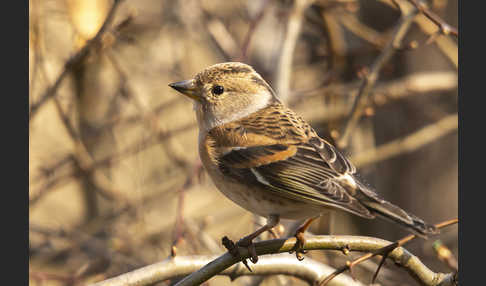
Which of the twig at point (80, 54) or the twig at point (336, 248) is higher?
the twig at point (80, 54)

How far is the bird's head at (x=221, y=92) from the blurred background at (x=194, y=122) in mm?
1032

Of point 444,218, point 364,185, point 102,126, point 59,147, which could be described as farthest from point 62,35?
point 364,185

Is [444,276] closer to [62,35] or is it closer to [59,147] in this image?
[59,147]

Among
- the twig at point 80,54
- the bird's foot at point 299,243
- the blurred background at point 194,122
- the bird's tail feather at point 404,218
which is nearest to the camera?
the bird's tail feather at point 404,218

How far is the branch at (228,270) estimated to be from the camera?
2.63m

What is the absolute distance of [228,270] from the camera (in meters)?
3.00

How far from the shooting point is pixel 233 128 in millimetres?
3457

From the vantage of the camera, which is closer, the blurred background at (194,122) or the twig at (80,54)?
the twig at (80,54)

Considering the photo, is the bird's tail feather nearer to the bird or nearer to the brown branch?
the bird

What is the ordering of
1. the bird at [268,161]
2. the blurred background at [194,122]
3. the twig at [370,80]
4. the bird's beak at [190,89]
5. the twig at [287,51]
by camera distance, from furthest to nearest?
the blurred background at [194,122] < the twig at [287,51] < the twig at [370,80] < the bird's beak at [190,89] < the bird at [268,161]

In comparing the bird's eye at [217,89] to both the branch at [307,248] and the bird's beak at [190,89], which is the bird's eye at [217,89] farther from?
the branch at [307,248]

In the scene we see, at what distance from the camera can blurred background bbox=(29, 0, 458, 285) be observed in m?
5.09

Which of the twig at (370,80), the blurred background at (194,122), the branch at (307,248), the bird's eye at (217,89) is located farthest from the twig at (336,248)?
the blurred background at (194,122)

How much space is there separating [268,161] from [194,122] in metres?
2.85
